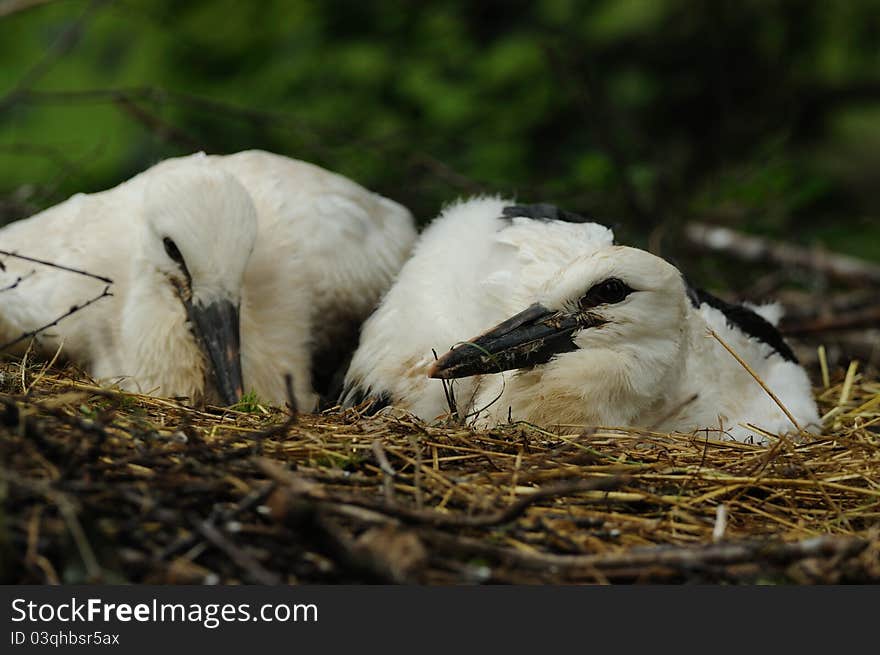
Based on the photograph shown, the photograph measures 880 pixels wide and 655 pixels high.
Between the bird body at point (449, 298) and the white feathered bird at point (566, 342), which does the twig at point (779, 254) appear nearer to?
the white feathered bird at point (566, 342)

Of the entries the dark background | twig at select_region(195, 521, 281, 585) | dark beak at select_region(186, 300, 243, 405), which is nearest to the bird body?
dark beak at select_region(186, 300, 243, 405)

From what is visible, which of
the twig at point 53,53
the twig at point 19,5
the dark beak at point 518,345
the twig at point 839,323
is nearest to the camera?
the dark beak at point 518,345

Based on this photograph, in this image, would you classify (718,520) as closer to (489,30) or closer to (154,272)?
(154,272)

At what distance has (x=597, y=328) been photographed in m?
3.27

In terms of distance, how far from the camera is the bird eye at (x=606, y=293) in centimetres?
321

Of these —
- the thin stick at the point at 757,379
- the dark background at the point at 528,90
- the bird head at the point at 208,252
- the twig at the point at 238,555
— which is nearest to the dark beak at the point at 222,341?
the bird head at the point at 208,252

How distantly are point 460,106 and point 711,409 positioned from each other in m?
3.60

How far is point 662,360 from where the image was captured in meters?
3.27

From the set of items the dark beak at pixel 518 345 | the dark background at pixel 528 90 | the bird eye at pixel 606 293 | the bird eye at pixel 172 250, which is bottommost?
the dark beak at pixel 518 345

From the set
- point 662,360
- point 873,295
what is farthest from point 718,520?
point 873,295

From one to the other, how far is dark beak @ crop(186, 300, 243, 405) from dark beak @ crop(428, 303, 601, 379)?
2.34 feet

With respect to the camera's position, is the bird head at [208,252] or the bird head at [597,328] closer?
the bird head at [597,328]

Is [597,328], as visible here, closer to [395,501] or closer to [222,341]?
[395,501]

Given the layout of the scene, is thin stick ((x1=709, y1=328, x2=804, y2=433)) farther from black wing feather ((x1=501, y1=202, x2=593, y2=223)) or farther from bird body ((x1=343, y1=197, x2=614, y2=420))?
black wing feather ((x1=501, y1=202, x2=593, y2=223))
